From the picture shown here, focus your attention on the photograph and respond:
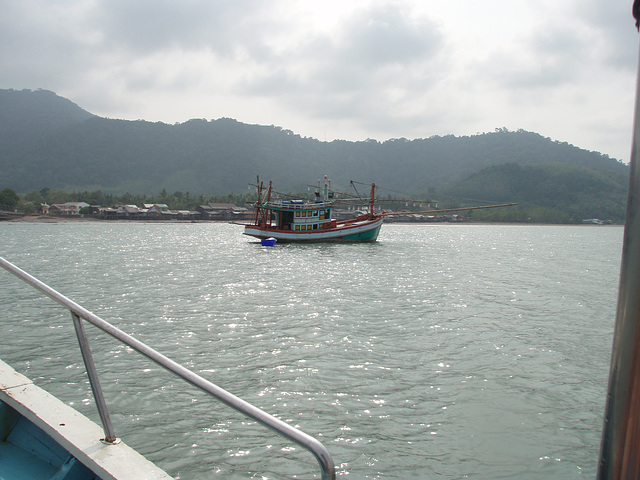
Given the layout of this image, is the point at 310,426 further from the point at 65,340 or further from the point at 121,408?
the point at 65,340

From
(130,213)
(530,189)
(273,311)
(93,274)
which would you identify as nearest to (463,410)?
(273,311)

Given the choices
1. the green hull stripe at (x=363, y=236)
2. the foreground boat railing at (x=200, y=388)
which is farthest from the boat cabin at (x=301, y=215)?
the foreground boat railing at (x=200, y=388)

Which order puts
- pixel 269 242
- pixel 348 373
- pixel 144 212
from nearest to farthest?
pixel 348 373, pixel 269 242, pixel 144 212

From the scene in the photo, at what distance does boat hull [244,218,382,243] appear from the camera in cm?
4675

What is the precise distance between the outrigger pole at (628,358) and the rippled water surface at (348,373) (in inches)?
173

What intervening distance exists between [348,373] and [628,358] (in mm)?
7673

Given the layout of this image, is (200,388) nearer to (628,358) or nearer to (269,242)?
(628,358)

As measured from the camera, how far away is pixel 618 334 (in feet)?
6.01

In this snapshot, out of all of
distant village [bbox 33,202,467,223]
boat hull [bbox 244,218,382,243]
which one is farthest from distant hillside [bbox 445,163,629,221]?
boat hull [bbox 244,218,382,243]

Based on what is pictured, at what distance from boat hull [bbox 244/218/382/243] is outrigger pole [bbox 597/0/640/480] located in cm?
4471

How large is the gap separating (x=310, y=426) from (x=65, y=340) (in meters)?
7.54

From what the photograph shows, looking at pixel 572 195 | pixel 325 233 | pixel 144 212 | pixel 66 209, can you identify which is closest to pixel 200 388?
pixel 325 233

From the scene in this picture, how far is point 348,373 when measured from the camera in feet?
29.8

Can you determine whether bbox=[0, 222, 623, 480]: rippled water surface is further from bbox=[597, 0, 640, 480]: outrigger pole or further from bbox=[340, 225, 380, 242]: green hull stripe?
bbox=[340, 225, 380, 242]: green hull stripe
